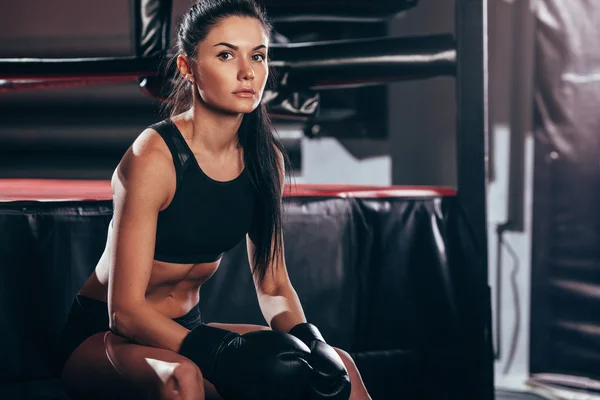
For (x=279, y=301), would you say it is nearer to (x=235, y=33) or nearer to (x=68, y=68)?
(x=235, y=33)

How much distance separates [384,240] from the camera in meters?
1.91

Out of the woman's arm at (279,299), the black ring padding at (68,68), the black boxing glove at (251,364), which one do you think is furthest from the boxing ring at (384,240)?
the black boxing glove at (251,364)

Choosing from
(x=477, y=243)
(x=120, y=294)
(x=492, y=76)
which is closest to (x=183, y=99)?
(x=120, y=294)

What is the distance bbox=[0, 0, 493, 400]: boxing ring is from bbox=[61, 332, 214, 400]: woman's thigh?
1.56ft

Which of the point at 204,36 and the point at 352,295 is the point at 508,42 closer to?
the point at 352,295

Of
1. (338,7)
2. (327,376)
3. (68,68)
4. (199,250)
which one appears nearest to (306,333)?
(327,376)

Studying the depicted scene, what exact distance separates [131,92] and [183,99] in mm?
2124

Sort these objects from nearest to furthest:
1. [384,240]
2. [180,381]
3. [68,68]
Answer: [180,381] < [384,240] < [68,68]

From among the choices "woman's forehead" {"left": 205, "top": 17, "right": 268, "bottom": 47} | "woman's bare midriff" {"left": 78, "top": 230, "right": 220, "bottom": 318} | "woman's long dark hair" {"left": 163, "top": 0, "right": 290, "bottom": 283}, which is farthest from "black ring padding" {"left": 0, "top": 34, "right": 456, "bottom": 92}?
"woman's bare midriff" {"left": 78, "top": 230, "right": 220, "bottom": 318}

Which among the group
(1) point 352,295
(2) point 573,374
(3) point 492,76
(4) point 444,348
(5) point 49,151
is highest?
(3) point 492,76

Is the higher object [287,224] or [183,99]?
[183,99]

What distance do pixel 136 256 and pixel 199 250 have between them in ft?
0.53

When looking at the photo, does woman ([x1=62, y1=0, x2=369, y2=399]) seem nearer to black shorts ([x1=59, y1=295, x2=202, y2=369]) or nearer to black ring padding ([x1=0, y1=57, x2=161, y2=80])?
A: black shorts ([x1=59, y1=295, x2=202, y2=369])

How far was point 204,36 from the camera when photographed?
1280 millimetres
